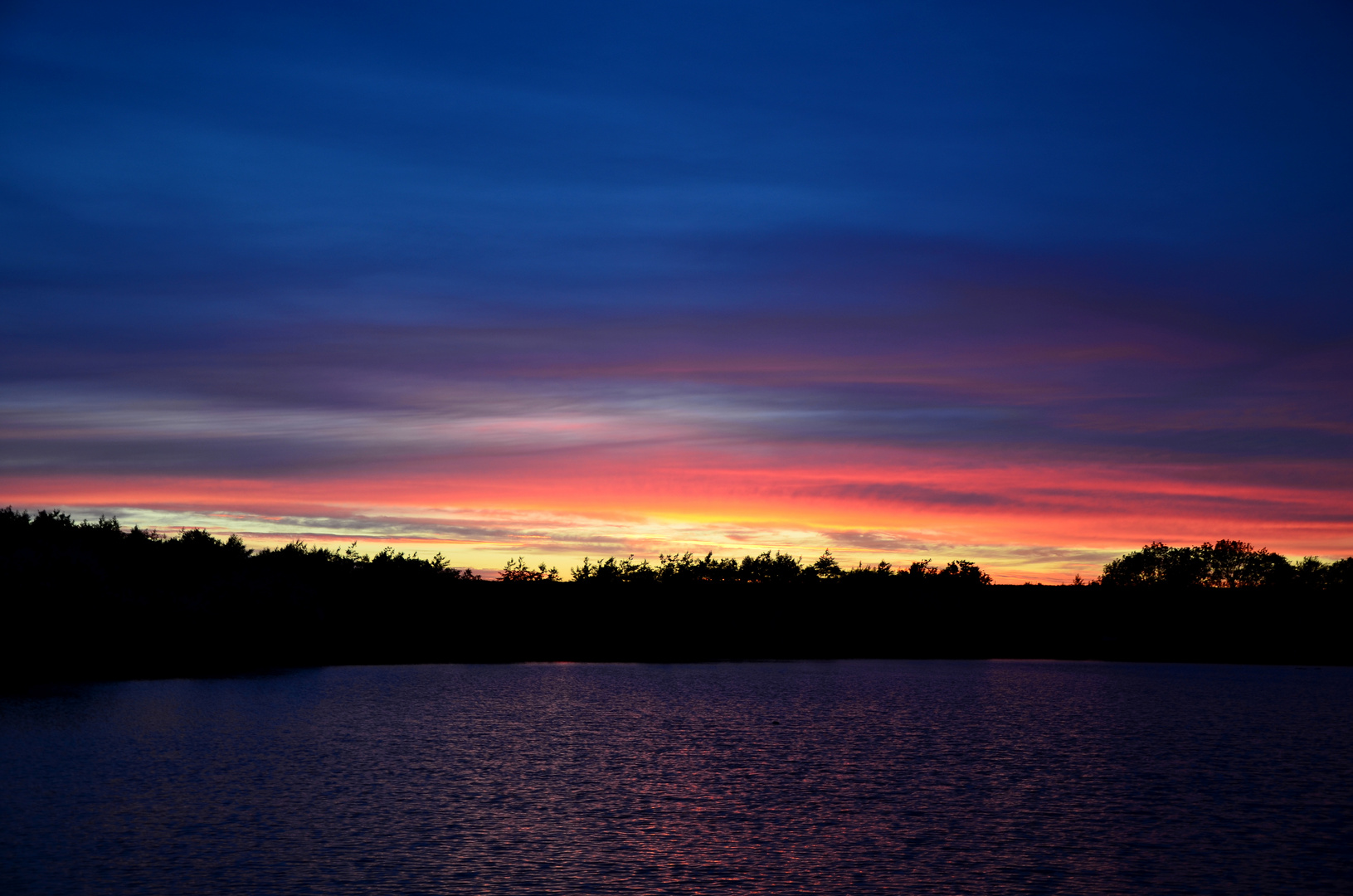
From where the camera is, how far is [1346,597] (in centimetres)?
17888

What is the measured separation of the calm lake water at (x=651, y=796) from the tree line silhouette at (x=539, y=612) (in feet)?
54.1

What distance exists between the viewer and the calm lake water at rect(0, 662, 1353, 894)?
26203 millimetres

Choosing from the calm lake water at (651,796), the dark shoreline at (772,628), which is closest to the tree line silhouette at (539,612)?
the dark shoreline at (772,628)

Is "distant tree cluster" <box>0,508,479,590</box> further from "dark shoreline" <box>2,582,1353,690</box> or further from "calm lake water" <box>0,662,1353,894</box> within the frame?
"calm lake water" <box>0,662,1353,894</box>

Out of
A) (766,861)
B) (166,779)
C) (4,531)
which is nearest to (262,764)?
(166,779)

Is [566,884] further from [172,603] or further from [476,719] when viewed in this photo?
[172,603]

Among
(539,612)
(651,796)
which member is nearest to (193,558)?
(539,612)

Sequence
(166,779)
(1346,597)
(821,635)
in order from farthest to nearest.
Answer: (1346,597) < (821,635) < (166,779)

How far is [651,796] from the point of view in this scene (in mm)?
37375

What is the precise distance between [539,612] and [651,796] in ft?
389

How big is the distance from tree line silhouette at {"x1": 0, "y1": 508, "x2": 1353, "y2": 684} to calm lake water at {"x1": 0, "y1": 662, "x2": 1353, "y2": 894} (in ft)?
54.1

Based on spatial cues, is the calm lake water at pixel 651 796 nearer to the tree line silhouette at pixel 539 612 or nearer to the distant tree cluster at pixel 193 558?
the tree line silhouette at pixel 539 612

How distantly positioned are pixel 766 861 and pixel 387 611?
117 meters

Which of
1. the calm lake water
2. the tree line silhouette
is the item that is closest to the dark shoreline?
the tree line silhouette
